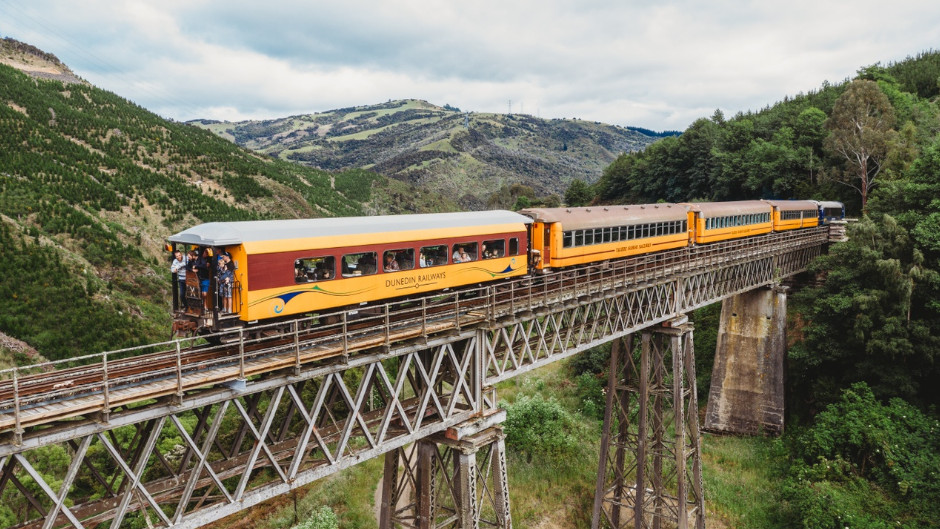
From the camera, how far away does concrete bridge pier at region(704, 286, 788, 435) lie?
30.6m

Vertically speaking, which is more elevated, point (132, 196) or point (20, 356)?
point (132, 196)

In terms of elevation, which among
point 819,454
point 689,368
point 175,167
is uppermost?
point 175,167

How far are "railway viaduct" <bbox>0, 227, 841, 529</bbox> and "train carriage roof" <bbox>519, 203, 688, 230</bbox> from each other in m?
2.48

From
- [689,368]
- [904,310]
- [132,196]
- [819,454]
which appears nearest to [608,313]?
[689,368]

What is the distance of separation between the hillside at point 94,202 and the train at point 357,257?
1957 centimetres

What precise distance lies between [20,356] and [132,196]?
24.5 metres

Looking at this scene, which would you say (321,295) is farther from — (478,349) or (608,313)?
(608,313)

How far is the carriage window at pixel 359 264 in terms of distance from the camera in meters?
13.7

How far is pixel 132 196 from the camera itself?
150 ft

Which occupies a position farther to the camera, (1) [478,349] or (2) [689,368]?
(2) [689,368]

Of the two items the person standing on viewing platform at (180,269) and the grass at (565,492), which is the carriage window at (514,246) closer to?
the person standing on viewing platform at (180,269)

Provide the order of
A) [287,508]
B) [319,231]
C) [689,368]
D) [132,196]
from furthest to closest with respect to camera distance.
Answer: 1. [132,196]
2. [287,508]
3. [689,368]
4. [319,231]

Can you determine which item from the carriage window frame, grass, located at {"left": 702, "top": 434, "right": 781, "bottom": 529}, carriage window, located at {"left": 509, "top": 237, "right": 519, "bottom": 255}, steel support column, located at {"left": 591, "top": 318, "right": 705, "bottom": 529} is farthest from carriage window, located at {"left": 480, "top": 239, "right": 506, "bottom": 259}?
grass, located at {"left": 702, "top": 434, "right": 781, "bottom": 529}

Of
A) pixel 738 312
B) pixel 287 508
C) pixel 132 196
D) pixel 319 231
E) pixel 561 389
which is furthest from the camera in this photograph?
pixel 132 196
